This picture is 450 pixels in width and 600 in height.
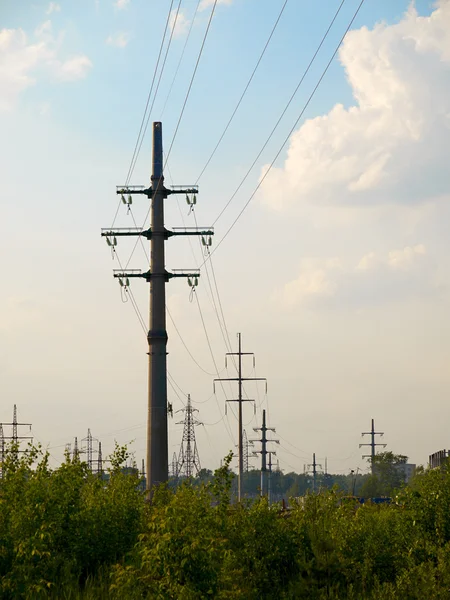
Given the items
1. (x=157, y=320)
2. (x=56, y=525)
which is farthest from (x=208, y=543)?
(x=157, y=320)

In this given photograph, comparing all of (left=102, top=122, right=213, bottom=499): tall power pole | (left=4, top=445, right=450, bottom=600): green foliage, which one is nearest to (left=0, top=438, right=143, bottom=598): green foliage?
(left=4, top=445, right=450, bottom=600): green foliage

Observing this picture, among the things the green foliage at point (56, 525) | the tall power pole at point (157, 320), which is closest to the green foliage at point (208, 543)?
the green foliage at point (56, 525)

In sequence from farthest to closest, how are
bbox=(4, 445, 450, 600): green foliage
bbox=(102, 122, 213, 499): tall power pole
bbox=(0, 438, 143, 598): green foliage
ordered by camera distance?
bbox=(102, 122, 213, 499): tall power pole
bbox=(0, 438, 143, 598): green foliage
bbox=(4, 445, 450, 600): green foliage

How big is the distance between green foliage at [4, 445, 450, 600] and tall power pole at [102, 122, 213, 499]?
21956mm

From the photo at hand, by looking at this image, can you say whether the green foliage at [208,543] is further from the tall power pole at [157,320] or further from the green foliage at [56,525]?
the tall power pole at [157,320]

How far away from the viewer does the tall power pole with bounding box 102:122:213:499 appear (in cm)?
4544

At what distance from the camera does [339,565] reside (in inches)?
803

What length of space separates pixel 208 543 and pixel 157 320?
29158mm

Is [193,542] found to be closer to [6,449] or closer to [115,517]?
[115,517]

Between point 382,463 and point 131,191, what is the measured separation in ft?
352

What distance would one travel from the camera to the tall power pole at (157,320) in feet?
149

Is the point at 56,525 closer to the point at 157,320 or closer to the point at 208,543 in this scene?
the point at 208,543

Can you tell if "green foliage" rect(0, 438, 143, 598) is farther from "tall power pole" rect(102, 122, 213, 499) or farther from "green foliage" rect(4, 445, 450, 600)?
"tall power pole" rect(102, 122, 213, 499)

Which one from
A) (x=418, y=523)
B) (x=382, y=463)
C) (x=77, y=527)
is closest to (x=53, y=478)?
(x=77, y=527)
